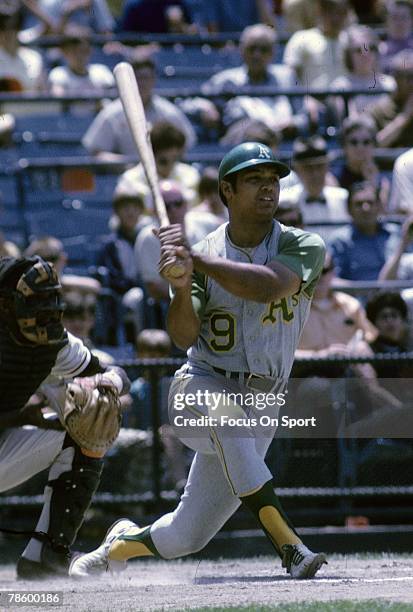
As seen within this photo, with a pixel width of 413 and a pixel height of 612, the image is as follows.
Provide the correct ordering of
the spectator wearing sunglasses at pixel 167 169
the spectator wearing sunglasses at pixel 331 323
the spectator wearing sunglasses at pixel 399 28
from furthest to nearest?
1. the spectator wearing sunglasses at pixel 399 28
2. the spectator wearing sunglasses at pixel 167 169
3. the spectator wearing sunglasses at pixel 331 323

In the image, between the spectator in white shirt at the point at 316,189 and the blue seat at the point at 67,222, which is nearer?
the spectator in white shirt at the point at 316,189

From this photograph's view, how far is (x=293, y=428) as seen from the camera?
7660 millimetres

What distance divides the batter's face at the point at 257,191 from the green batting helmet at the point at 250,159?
3cm

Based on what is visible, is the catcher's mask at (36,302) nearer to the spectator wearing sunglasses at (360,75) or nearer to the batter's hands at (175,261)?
the batter's hands at (175,261)

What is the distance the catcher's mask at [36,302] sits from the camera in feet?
16.8

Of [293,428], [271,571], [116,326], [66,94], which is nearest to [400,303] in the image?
[293,428]

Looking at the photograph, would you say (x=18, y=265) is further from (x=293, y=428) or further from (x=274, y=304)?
(x=293, y=428)

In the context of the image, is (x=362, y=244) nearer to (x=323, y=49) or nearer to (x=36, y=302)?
(x=323, y=49)

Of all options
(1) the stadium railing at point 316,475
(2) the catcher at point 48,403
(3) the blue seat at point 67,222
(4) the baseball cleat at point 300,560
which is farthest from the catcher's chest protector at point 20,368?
(3) the blue seat at point 67,222

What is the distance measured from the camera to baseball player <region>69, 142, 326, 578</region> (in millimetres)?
4762

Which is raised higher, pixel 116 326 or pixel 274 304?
pixel 274 304

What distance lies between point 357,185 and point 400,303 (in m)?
1.37

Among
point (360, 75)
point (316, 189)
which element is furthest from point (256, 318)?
point (360, 75)

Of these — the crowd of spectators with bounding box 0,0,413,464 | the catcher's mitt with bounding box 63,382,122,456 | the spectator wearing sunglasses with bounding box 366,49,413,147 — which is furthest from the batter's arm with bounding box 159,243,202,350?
the spectator wearing sunglasses with bounding box 366,49,413,147
